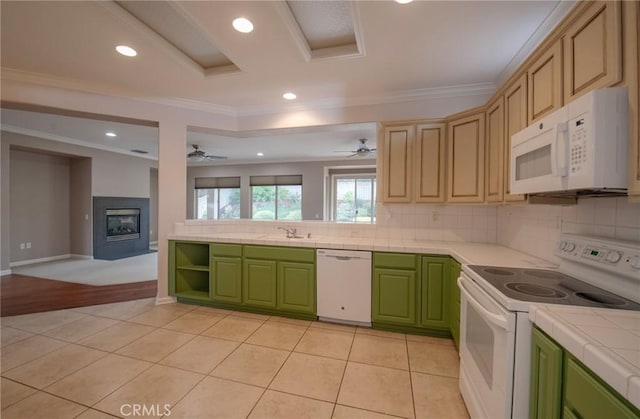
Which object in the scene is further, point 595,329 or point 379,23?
point 379,23

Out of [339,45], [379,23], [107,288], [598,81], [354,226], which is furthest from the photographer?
[107,288]

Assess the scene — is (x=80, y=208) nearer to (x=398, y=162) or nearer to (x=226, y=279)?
(x=226, y=279)

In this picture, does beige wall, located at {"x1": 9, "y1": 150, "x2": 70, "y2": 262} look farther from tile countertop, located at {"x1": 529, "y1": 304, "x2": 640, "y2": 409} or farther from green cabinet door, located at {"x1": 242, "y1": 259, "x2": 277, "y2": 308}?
tile countertop, located at {"x1": 529, "y1": 304, "x2": 640, "y2": 409}

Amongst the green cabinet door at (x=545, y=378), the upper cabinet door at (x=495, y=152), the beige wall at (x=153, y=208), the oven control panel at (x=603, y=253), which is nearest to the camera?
the green cabinet door at (x=545, y=378)

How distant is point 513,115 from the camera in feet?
6.06

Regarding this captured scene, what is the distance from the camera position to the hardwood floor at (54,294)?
125 inches

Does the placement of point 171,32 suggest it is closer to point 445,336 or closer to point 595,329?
point 595,329

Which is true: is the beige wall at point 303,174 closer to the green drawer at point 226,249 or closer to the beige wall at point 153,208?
the beige wall at point 153,208

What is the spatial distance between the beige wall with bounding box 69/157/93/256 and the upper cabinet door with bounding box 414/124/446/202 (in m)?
7.03

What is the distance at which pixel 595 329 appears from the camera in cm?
88

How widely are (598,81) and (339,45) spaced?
69.7 inches

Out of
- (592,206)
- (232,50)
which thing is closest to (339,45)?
(232,50)

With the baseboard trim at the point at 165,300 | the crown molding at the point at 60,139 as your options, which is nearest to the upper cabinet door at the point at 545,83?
the baseboard trim at the point at 165,300

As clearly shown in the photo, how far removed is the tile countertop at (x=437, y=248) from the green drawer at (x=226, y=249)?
50 mm
